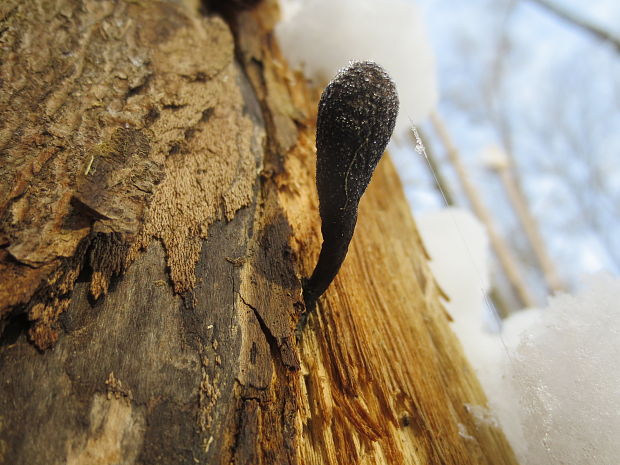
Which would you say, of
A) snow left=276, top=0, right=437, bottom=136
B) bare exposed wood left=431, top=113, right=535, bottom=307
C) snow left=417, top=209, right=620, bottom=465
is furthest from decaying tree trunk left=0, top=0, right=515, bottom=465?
bare exposed wood left=431, top=113, right=535, bottom=307

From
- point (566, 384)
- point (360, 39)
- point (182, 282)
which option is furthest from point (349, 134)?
point (360, 39)

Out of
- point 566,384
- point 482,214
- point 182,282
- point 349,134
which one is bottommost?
point 482,214

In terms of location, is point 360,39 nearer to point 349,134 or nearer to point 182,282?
point 349,134

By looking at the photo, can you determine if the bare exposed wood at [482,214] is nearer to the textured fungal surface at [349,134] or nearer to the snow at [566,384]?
the snow at [566,384]

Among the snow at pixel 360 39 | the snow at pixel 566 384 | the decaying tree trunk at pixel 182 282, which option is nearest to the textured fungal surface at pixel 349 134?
the decaying tree trunk at pixel 182 282

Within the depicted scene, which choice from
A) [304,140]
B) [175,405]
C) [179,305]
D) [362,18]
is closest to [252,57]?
[304,140]
